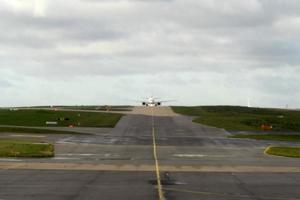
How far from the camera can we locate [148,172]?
Answer: 3098 centimetres

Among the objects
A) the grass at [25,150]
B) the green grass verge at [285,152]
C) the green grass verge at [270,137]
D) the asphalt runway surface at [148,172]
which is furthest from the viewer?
the green grass verge at [270,137]

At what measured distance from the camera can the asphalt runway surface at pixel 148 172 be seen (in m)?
22.6

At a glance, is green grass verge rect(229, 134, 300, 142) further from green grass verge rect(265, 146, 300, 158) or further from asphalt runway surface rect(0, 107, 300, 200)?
green grass verge rect(265, 146, 300, 158)

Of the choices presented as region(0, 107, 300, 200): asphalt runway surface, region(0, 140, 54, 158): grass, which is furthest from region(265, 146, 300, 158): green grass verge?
region(0, 140, 54, 158): grass

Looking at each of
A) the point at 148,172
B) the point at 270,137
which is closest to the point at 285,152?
the point at 148,172

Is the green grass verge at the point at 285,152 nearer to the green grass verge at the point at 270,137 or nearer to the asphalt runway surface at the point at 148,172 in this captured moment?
the asphalt runway surface at the point at 148,172

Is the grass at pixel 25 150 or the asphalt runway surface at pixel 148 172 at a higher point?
the grass at pixel 25 150

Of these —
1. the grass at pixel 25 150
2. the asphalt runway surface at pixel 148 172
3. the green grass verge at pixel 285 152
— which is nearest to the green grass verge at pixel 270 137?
the asphalt runway surface at pixel 148 172

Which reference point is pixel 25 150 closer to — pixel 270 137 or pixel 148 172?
pixel 148 172

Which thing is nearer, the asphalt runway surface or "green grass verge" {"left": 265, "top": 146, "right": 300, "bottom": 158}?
the asphalt runway surface

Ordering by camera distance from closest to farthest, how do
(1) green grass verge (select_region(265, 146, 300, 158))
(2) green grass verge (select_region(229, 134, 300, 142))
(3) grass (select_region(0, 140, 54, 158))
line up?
(3) grass (select_region(0, 140, 54, 158)) < (1) green grass verge (select_region(265, 146, 300, 158)) < (2) green grass verge (select_region(229, 134, 300, 142))

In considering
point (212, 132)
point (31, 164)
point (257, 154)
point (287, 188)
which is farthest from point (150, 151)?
point (212, 132)

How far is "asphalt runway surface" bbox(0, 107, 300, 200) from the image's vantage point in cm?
2261

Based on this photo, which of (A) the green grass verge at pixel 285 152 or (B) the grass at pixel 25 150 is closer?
(B) the grass at pixel 25 150
